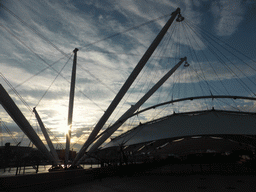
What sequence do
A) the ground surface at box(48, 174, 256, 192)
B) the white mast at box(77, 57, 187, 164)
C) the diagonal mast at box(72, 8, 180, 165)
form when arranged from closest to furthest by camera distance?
the ground surface at box(48, 174, 256, 192) → the diagonal mast at box(72, 8, 180, 165) → the white mast at box(77, 57, 187, 164)

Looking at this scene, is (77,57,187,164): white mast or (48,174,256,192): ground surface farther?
(77,57,187,164): white mast

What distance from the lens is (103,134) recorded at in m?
22.7

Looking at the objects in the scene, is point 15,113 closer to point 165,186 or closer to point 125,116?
point 125,116

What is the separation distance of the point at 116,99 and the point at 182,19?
17363 mm

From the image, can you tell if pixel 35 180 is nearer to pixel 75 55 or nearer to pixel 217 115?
pixel 217 115

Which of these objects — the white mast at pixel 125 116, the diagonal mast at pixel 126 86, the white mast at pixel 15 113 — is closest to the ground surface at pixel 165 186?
the diagonal mast at pixel 126 86

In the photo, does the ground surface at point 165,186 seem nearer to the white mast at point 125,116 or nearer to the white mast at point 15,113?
the white mast at point 125,116

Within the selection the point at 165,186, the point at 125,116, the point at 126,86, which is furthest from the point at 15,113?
the point at 165,186

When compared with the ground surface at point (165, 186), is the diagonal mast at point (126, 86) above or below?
above

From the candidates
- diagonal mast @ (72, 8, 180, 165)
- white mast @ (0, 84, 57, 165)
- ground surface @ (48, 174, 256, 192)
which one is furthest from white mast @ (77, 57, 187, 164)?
ground surface @ (48, 174, 256, 192)

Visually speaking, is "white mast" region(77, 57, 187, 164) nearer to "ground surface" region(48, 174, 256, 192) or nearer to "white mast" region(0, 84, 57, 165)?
"white mast" region(0, 84, 57, 165)

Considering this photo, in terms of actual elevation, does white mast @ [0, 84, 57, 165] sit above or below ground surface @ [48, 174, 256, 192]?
above

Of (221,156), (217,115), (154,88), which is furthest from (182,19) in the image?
(221,156)

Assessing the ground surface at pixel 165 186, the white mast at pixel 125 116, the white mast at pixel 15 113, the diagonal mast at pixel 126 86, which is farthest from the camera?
the white mast at pixel 125 116
